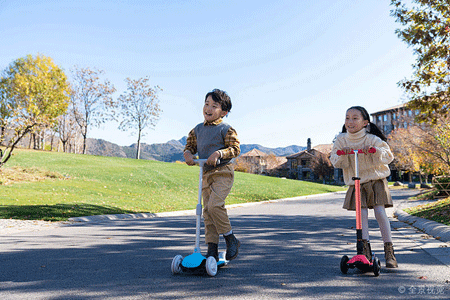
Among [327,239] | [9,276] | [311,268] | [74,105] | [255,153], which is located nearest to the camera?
[9,276]

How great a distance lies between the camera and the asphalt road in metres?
3.19

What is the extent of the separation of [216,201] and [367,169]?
1802mm

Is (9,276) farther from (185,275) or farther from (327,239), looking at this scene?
(327,239)

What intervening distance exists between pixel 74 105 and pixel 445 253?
53150mm

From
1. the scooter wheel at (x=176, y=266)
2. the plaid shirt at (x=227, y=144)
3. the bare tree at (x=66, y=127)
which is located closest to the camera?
the scooter wheel at (x=176, y=266)

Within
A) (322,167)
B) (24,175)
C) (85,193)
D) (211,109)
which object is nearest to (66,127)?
(24,175)

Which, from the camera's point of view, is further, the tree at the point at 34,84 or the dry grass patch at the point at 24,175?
the tree at the point at 34,84

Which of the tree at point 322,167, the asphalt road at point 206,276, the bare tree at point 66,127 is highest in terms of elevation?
the bare tree at point 66,127

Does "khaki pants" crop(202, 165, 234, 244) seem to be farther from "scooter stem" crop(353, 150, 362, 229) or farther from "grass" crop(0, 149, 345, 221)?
"grass" crop(0, 149, 345, 221)

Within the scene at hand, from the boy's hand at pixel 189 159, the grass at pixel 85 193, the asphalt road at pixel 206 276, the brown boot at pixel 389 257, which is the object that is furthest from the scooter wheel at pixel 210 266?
the grass at pixel 85 193

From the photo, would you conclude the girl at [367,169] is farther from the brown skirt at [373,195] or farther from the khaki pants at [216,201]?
the khaki pants at [216,201]

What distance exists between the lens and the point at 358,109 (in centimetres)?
424

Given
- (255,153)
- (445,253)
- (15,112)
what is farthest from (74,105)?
(255,153)

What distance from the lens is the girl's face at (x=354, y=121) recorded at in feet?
13.8
